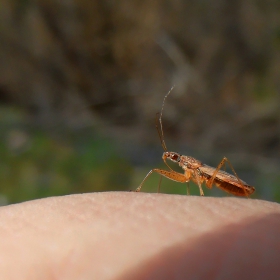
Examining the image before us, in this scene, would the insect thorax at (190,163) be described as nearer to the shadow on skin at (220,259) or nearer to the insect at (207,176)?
the insect at (207,176)

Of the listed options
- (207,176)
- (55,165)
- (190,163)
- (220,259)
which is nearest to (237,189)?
(207,176)

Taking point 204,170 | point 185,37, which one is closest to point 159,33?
point 185,37

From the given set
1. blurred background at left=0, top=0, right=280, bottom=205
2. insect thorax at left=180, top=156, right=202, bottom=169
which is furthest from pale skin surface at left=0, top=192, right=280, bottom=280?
blurred background at left=0, top=0, right=280, bottom=205

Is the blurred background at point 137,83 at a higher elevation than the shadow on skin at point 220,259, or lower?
higher

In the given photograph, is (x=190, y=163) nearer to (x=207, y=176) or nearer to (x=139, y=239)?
(x=207, y=176)

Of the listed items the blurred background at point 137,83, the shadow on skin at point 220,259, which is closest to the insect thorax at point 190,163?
the shadow on skin at point 220,259
